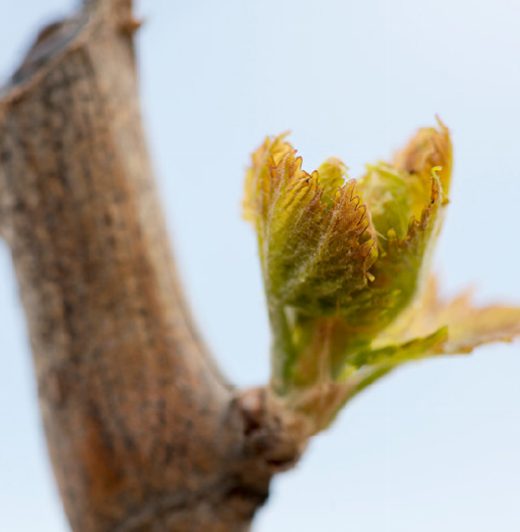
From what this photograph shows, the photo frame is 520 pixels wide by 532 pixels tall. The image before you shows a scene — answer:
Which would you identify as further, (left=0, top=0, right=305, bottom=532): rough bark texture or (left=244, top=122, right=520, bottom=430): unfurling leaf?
(left=0, top=0, right=305, bottom=532): rough bark texture

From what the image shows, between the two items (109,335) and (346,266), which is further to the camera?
(109,335)

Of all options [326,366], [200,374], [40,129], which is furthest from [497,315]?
[40,129]

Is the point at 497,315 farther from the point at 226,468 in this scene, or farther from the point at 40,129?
the point at 40,129

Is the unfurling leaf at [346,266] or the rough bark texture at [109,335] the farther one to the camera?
the rough bark texture at [109,335]
